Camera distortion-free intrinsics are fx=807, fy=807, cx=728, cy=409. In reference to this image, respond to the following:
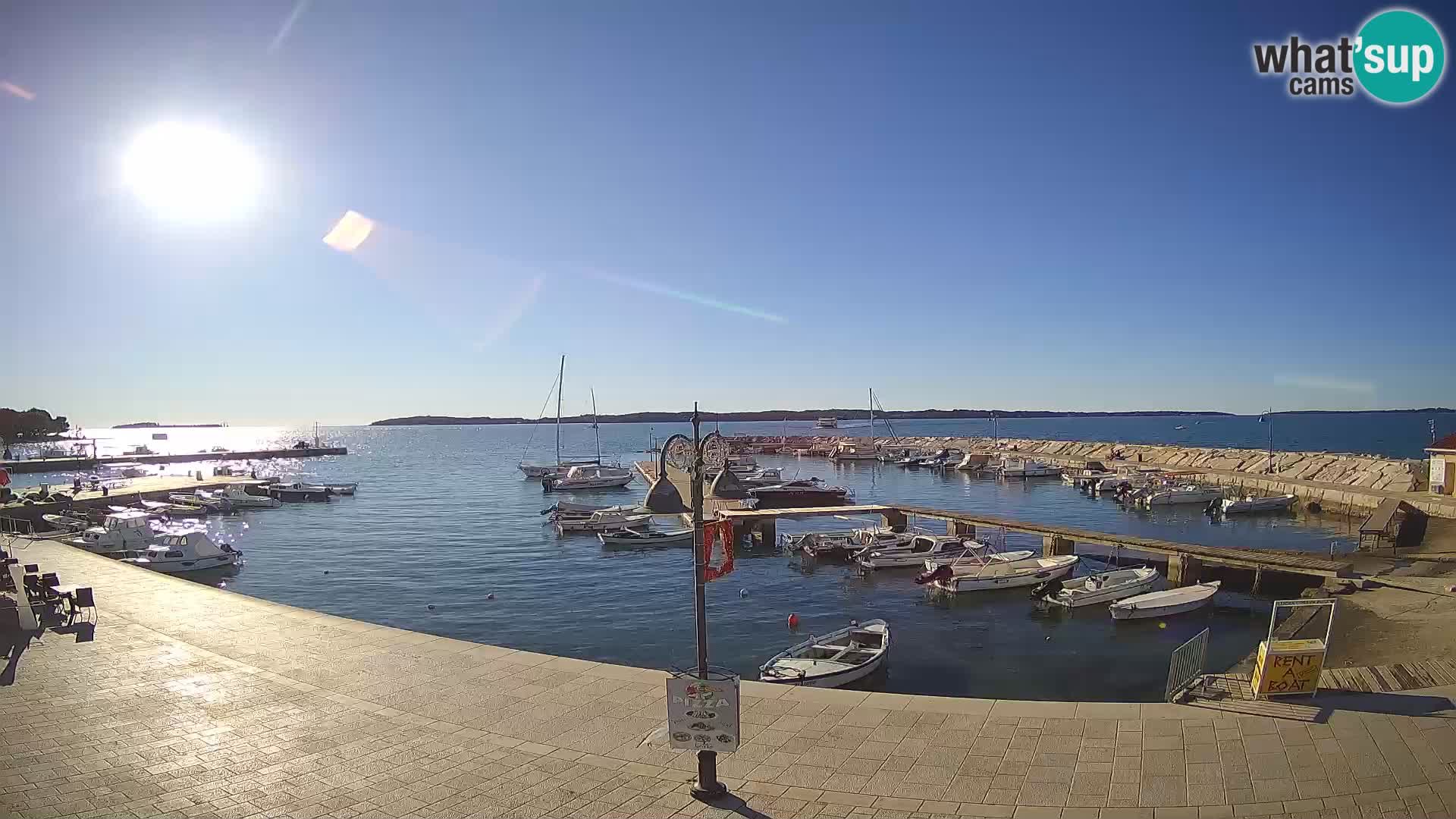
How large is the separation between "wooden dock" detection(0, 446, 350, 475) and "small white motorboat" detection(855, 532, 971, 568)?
7826 cm

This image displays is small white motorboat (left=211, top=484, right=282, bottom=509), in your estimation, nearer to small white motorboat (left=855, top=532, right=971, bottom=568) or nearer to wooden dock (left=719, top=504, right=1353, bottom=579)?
wooden dock (left=719, top=504, right=1353, bottom=579)

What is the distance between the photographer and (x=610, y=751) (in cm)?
927

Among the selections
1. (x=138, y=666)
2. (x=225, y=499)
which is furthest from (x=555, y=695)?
(x=225, y=499)

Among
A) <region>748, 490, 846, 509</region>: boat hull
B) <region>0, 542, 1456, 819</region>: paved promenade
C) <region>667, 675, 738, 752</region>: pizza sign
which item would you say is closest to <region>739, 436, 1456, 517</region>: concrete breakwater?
<region>748, 490, 846, 509</region>: boat hull

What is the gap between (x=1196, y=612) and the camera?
25641 mm

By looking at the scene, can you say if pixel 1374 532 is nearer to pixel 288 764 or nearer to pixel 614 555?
pixel 614 555

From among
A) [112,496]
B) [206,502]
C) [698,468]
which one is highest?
[698,468]

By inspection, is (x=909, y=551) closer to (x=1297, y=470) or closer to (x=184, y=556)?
(x=184, y=556)

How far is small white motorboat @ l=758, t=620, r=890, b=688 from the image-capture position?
17.5 metres

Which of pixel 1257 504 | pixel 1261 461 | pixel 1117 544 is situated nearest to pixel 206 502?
pixel 1117 544

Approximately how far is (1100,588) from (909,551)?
868 centimetres

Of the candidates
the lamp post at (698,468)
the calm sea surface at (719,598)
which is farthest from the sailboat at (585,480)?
the lamp post at (698,468)

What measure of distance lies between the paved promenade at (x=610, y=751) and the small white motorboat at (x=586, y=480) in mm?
61459

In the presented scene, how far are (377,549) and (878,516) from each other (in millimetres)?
28134
